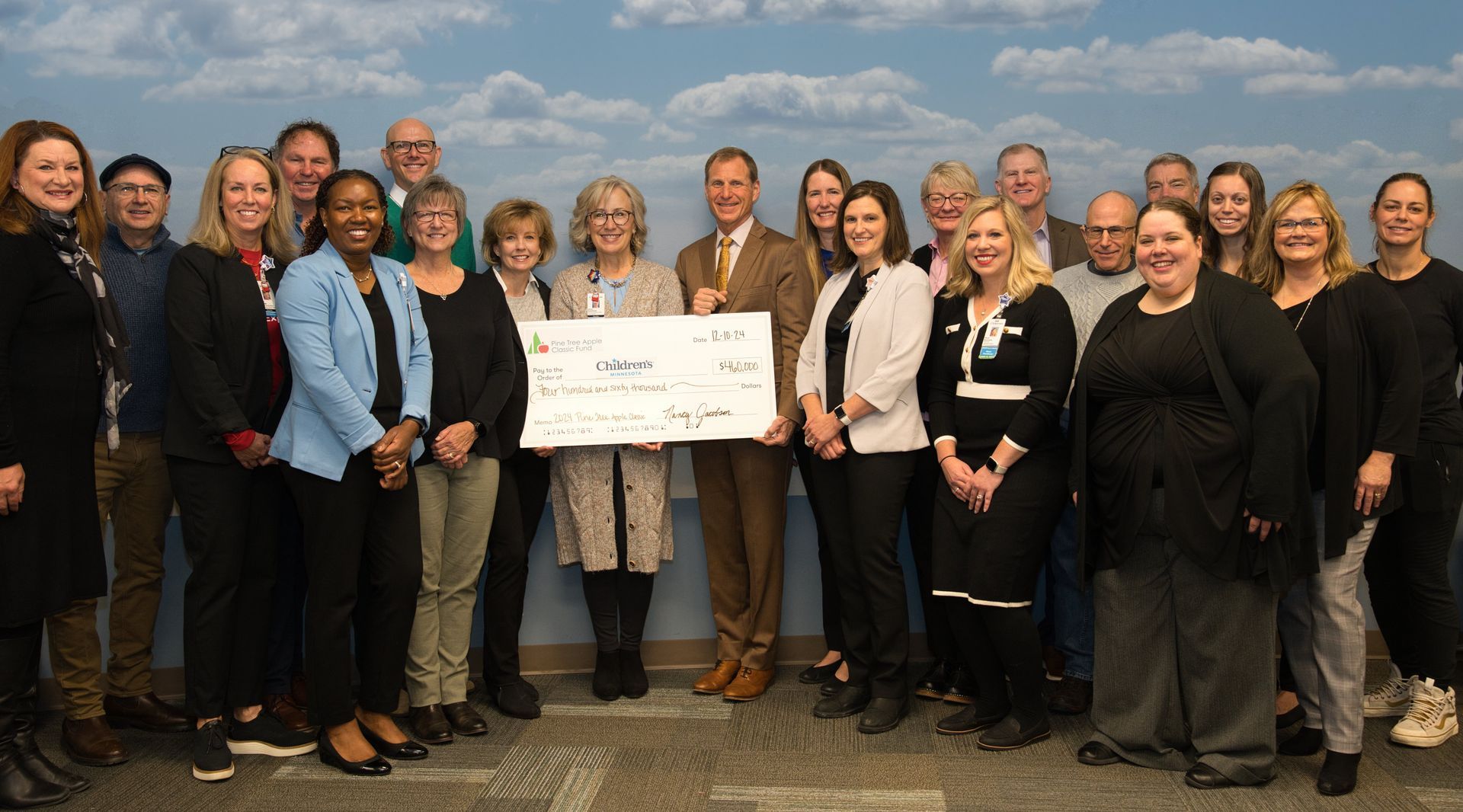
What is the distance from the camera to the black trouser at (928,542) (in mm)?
3445

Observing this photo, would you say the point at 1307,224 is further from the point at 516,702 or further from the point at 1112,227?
the point at 516,702

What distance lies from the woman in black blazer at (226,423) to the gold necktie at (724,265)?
1404mm

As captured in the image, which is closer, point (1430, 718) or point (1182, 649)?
point (1182, 649)

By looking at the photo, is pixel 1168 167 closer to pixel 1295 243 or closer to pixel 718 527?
pixel 1295 243

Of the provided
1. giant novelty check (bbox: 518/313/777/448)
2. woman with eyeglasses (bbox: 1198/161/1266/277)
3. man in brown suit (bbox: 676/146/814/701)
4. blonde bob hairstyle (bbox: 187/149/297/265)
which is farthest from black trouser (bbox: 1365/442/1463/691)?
blonde bob hairstyle (bbox: 187/149/297/265)

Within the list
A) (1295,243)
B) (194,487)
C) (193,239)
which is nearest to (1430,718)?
(1295,243)

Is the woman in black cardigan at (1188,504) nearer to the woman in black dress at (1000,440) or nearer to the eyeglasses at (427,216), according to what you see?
the woman in black dress at (1000,440)

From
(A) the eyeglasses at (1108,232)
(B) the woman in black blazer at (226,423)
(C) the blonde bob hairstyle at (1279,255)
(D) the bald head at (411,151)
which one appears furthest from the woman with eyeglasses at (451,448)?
(C) the blonde bob hairstyle at (1279,255)

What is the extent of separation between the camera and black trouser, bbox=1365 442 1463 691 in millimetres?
3141

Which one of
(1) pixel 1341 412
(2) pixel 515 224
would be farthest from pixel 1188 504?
(2) pixel 515 224

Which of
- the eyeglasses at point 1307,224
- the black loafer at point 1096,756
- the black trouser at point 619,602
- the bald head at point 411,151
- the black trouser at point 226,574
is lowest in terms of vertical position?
the black loafer at point 1096,756

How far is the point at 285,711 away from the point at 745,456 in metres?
1.72

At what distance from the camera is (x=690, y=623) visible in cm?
410

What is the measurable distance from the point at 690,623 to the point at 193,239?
219 centimetres
